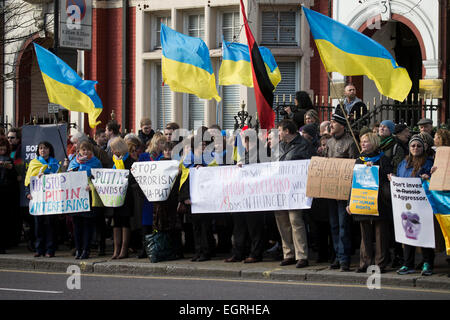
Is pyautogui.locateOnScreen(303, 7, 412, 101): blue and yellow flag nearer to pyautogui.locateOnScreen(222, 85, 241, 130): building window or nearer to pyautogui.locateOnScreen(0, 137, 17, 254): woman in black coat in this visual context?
pyautogui.locateOnScreen(0, 137, 17, 254): woman in black coat

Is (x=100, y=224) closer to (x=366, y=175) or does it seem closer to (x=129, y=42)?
(x=366, y=175)

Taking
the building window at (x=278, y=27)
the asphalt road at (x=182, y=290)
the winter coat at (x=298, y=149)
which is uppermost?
the building window at (x=278, y=27)

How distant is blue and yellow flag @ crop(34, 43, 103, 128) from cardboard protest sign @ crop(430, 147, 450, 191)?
5.92m

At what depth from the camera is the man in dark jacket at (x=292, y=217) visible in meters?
12.0

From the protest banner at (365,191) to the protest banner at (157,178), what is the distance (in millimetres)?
2938

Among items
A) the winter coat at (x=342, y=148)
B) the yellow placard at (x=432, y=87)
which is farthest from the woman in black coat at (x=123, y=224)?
the yellow placard at (x=432, y=87)

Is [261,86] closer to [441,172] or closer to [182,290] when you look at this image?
[441,172]

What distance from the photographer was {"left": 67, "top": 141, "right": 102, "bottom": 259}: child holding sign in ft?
43.4

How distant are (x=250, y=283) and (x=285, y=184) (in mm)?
1819

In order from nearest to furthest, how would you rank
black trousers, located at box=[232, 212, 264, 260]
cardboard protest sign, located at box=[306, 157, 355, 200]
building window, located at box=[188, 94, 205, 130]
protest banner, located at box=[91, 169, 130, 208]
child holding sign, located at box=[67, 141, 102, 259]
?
cardboard protest sign, located at box=[306, 157, 355, 200]
black trousers, located at box=[232, 212, 264, 260]
protest banner, located at box=[91, 169, 130, 208]
child holding sign, located at box=[67, 141, 102, 259]
building window, located at box=[188, 94, 205, 130]

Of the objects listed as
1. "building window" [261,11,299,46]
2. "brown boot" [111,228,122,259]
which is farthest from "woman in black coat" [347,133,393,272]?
"building window" [261,11,299,46]

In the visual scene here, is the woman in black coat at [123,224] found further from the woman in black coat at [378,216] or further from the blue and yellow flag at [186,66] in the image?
the woman in black coat at [378,216]

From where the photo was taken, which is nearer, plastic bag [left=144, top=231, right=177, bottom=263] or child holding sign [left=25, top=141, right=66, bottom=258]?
plastic bag [left=144, top=231, right=177, bottom=263]

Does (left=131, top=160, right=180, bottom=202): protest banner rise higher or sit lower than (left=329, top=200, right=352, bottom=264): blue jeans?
higher
